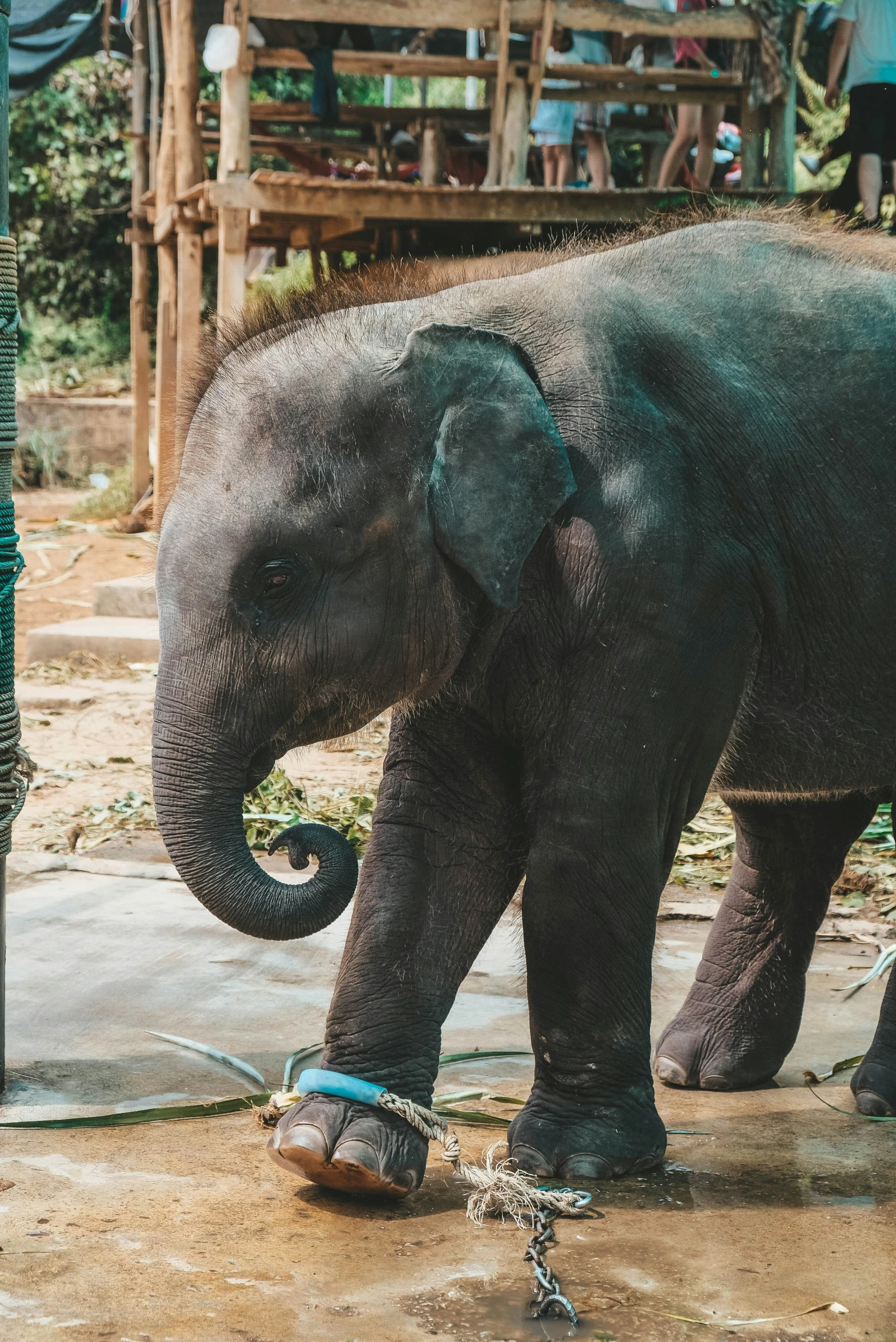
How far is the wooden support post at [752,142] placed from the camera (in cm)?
1042

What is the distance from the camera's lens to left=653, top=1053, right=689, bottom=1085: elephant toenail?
13.0 feet

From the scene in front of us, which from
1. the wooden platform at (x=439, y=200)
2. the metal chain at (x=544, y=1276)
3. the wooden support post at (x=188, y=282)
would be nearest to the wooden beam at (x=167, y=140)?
the wooden support post at (x=188, y=282)

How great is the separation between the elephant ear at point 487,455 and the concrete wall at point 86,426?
53.2ft

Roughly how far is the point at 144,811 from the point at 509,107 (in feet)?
17.0

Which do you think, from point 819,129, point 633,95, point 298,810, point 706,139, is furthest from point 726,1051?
point 819,129

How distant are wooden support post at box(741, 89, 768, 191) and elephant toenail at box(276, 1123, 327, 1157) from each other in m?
8.54

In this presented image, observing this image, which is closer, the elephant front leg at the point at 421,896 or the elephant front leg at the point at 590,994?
the elephant front leg at the point at 590,994

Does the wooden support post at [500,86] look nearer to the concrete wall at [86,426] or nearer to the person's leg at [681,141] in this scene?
the person's leg at [681,141]

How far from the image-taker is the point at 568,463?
10.2ft

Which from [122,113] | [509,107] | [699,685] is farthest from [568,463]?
[122,113]

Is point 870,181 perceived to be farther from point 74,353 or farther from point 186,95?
point 74,353

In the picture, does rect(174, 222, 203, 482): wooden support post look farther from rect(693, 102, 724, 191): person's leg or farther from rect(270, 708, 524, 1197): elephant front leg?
rect(270, 708, 524, 1197): elephant front leg

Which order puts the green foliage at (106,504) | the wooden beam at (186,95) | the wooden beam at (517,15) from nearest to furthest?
the wooden beam at (517,15) < the wooden beam at (186,95) < the green foliage at (106,504)

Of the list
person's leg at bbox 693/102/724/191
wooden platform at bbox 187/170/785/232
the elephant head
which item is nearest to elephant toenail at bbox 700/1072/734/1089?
the elephant head
